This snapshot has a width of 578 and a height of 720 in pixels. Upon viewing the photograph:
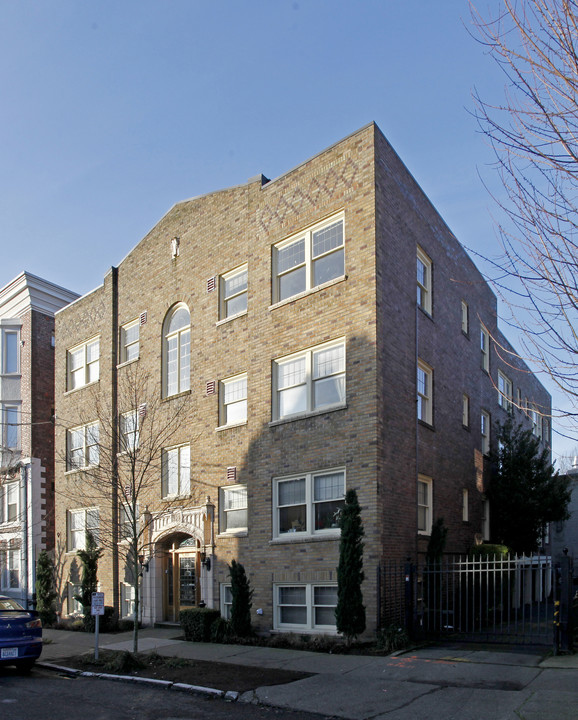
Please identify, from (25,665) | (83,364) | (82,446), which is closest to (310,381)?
(25,665)

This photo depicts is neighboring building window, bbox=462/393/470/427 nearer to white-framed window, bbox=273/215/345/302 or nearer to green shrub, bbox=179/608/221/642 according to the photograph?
white-framed window, bbox=273/215/345/302

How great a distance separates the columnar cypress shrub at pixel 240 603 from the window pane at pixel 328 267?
7160 millimetres

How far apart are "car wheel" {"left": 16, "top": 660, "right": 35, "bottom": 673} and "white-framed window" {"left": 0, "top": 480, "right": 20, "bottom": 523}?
1383 centimetres

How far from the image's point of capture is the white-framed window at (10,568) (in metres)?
27.2

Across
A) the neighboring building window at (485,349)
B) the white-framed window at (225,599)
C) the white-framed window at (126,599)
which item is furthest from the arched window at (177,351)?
the neighboring building window at (485,349)

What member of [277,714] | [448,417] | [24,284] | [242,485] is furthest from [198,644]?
[24,284]

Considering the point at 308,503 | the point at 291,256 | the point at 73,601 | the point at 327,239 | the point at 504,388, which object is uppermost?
the point at 327,239

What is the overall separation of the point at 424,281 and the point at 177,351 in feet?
25.0

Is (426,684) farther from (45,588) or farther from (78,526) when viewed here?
(45,588)

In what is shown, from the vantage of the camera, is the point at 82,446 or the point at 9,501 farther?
the point at 9,501

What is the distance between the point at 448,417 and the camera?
2036 cm

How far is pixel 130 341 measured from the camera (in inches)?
930

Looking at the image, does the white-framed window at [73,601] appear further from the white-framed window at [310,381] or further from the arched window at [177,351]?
the white-framed window at [310,381]

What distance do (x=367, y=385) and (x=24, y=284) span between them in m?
18.1
